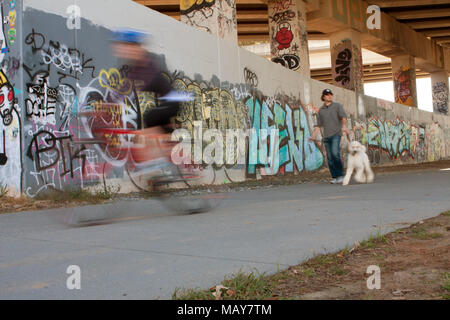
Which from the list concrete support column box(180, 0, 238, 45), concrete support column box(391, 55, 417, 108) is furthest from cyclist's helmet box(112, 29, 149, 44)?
concrete support column box(391, 55, 417, 108)

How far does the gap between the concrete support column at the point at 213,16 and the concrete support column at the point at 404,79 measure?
17.3 metres

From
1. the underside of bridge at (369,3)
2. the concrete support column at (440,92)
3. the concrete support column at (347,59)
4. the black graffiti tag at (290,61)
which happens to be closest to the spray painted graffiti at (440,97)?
the concrete support column at (440,92)

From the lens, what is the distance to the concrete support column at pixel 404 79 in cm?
2728

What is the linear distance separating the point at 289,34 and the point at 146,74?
538 inches

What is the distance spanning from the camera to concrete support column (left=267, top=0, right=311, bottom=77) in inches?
686

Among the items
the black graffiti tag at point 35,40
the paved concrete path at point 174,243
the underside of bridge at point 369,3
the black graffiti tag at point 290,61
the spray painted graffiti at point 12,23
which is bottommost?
the paved concrete path at point 174,243

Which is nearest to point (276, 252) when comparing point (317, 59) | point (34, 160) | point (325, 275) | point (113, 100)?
point (325, 275)

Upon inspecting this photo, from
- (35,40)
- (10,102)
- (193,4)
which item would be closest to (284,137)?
(193,4)

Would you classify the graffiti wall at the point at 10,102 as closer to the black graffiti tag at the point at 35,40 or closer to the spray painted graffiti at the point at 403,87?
the black graffiti tag at the point at 35,40

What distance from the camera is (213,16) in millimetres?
12891

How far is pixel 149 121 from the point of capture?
494cm

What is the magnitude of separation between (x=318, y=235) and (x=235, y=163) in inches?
294

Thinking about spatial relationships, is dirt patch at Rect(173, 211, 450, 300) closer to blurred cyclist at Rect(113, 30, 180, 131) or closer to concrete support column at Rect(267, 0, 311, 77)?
blurred cyclist at Rect(113, 30, 180, 131)

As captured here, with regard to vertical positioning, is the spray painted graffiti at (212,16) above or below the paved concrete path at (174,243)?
above
